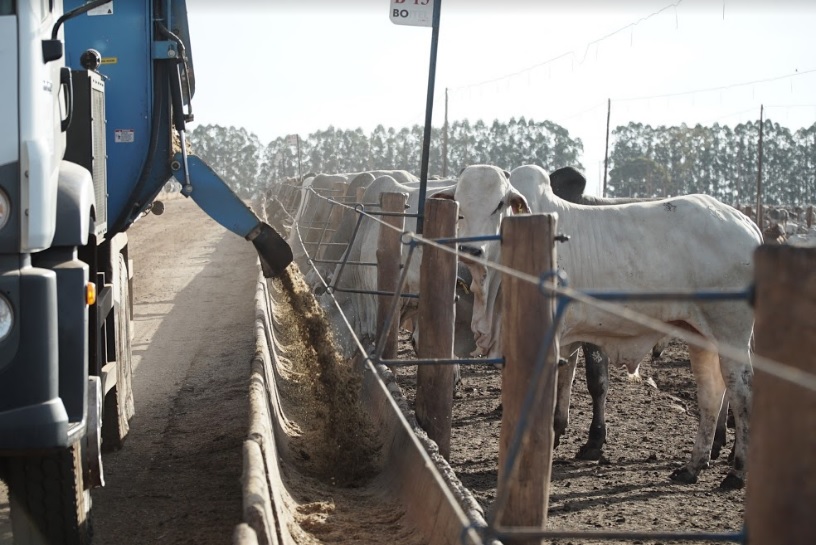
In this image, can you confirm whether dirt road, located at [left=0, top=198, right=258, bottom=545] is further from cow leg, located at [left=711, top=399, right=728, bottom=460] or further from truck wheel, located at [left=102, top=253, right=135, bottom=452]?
cow leg, located at [left=711, top=399, right=728, bottom=460]

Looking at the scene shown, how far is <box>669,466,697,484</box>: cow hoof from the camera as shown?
785cm

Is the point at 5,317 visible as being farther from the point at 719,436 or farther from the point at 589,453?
the point at 719,436

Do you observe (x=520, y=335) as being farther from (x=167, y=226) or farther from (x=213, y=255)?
(x=167, y=226)

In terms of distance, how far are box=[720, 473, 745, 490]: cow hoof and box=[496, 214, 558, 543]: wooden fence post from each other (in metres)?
3.70

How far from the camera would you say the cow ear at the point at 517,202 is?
8.39 m

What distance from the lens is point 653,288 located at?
339 inches

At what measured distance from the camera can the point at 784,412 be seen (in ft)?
8.32

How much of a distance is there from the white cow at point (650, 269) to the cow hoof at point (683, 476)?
16 cm

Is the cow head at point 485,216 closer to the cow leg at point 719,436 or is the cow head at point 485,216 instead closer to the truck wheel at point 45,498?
the cow leg at point 719,436

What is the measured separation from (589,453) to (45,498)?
15.0 feet

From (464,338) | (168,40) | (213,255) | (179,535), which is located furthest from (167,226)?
(179,535)

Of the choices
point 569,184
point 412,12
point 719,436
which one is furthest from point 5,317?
point 569,184

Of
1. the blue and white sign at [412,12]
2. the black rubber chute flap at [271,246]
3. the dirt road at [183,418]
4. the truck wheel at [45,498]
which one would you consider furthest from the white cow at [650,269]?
the truck wheel at [45,498]

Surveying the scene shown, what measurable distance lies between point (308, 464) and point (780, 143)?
10807cm
